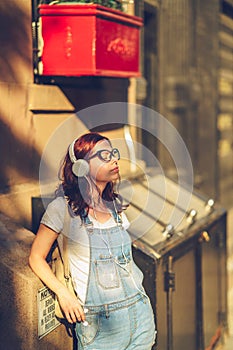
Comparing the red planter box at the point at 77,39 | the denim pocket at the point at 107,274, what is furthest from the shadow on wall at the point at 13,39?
the denim pocket at the point at 107,274

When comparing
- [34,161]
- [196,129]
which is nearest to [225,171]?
[196,129]

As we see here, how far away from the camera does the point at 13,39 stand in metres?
4.98

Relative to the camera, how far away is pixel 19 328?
3.90m

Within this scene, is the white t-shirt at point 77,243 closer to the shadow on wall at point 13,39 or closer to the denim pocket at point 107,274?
the denim pocket at point 107,274

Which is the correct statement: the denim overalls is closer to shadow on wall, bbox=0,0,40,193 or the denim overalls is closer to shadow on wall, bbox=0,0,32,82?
shadow on wall, bbox=0,0,40,193

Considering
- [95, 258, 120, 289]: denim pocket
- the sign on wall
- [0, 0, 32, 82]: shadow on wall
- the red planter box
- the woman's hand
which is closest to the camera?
the woman's hand

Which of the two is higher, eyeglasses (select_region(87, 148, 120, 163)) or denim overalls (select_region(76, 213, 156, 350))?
→ eyeglasses (select_region(87, 148, 120, 163))

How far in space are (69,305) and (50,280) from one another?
167 millimetres

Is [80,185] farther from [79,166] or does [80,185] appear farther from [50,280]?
[50,280]

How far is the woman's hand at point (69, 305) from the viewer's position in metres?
3.61

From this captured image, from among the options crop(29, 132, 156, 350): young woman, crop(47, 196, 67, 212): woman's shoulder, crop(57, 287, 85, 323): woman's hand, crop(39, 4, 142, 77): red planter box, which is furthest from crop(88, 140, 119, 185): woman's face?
crop(39, 4, 142, 77): red planter box

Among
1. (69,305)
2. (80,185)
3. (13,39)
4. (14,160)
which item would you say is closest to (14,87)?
(13,39)

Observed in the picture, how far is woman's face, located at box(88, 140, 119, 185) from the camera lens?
148 inches

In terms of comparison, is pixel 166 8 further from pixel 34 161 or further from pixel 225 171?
pixel 225 171
